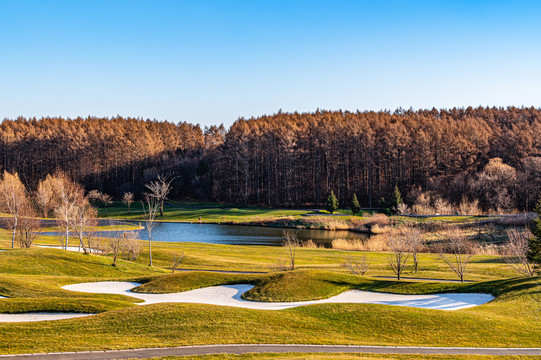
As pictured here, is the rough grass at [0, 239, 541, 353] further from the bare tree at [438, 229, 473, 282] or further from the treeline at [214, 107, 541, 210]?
the treeline at [214, 107, 541, 210]

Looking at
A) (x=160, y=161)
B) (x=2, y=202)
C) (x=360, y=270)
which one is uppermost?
(x=160, y=161)

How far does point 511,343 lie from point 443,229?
47018 mm

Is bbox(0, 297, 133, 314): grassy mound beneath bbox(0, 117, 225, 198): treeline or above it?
beneath

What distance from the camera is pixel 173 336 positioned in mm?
15484

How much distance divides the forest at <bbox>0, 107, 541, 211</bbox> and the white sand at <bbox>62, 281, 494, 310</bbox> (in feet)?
189

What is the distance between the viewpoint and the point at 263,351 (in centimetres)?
1420

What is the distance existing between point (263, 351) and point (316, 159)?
326 ft

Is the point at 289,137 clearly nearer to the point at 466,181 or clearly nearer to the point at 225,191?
the point at 225,191

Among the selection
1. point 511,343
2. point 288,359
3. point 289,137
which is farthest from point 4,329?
point 289,137

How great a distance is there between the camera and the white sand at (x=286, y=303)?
2186cm

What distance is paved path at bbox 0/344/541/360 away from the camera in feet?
43.8

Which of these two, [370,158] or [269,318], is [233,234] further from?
[269,318]

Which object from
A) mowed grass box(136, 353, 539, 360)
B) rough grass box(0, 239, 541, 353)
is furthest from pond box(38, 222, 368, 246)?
mowed grass box(136, 353, 539, 360)

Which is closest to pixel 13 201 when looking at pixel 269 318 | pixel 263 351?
pixel 269 318
